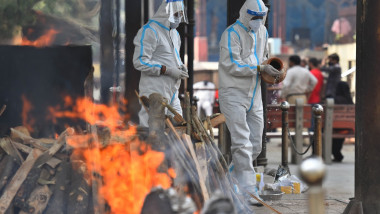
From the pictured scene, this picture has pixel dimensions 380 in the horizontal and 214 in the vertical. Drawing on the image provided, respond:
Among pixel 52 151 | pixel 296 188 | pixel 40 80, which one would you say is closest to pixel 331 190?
pixel 296 188

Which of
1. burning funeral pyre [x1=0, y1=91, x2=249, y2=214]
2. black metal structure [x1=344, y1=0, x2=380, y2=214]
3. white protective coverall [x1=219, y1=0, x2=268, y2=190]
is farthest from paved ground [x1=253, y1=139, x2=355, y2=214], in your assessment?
burning funeral pyre [x1=0, y1=91, x2=249, y2=214]

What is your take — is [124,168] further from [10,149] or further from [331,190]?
[331,190]

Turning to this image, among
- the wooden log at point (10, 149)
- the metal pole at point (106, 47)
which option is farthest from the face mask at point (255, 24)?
the metal pole at point (106, 47)

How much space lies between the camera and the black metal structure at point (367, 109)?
6.27 m

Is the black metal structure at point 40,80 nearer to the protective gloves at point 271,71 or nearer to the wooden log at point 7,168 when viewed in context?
the wooden log at point 7,168

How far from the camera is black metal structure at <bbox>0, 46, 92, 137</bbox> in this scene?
22.8 ft

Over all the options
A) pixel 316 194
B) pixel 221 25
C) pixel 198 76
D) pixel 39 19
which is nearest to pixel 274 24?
pixel 221 25

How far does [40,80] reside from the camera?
23.9ft

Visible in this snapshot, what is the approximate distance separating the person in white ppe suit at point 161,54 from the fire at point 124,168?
220 cm

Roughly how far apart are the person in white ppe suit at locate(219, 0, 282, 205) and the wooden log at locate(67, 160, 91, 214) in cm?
250

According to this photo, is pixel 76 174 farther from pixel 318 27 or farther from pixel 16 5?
pixel 318 27

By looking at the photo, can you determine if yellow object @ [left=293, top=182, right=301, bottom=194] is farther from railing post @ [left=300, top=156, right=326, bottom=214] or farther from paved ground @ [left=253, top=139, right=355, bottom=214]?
railing post @ [left=300, top=156, right=326, bottom=214]

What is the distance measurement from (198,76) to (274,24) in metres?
13.3

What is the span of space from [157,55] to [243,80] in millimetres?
946
